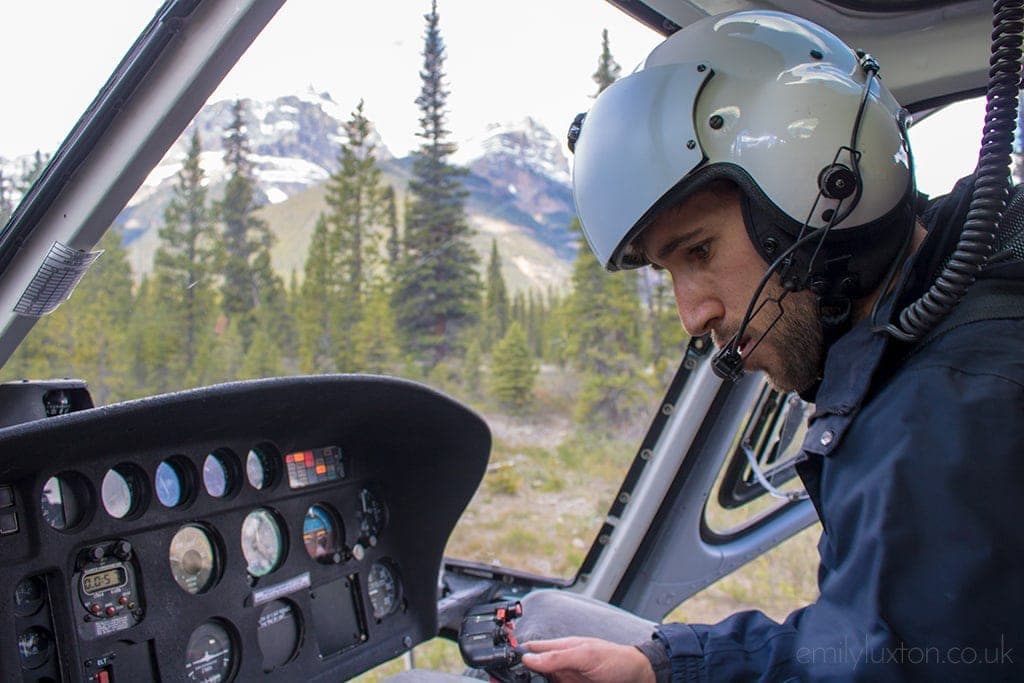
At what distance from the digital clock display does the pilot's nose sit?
1.32 m

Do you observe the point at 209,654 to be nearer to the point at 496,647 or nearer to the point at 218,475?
the point at 218,475

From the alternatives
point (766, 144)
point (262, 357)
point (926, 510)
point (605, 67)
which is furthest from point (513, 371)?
point (926, 510)

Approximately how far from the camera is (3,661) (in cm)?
148

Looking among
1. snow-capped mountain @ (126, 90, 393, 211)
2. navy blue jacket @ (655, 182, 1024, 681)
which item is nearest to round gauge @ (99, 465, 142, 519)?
snow-capped mountain @ (126, 90, 393, 211)

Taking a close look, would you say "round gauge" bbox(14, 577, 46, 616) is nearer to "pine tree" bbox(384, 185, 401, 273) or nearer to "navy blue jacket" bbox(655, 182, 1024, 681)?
"navy blue jacket" bbox(655, 182, 1024, 681)

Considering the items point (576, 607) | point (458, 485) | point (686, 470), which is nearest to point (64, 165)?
point (458, 485)

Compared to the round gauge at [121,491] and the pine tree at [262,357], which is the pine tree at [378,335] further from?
the round gauge at [121,491]

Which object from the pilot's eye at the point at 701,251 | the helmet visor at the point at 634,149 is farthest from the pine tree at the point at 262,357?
the pilot's eye at the point at 701,251

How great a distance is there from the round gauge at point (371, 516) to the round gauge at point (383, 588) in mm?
86

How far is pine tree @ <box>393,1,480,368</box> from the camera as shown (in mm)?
3361

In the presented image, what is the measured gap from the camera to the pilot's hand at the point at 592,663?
5.17 feet

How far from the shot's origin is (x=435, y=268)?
352 cm

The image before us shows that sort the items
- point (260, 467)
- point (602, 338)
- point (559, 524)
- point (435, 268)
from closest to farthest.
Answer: point (260, 467) < point (559, 524) < point (435, 268) < point (602, 338)

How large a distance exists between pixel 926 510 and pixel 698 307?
1.78 ft
